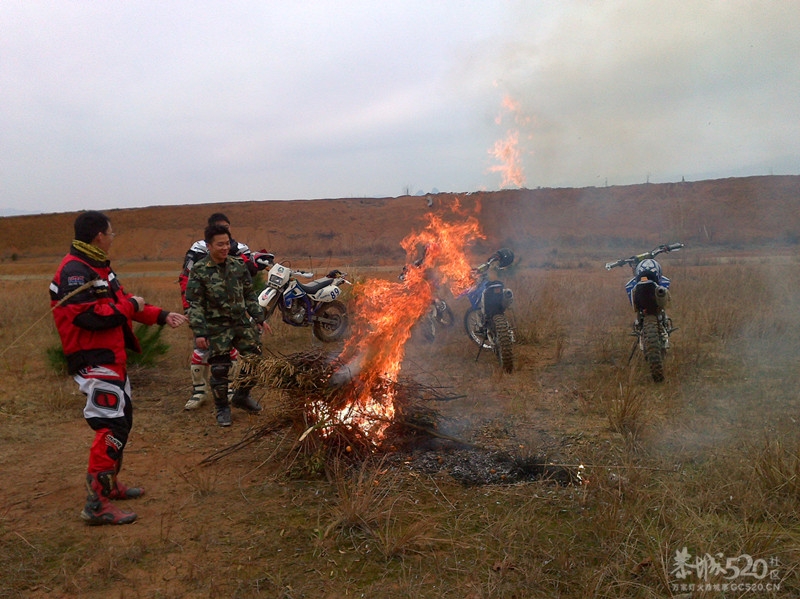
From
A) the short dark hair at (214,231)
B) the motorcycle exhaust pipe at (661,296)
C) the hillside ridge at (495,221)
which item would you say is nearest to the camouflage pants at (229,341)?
the short dark hair at (214,231)

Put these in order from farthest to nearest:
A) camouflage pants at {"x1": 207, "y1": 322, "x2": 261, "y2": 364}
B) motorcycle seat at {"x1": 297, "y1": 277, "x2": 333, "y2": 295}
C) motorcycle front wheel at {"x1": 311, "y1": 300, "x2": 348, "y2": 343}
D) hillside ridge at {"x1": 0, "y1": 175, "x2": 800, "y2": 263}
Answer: hillside ridge at {"x1": 0, "y1": 175, "x2": 800, "y2": 263}
motorcycle front wheel at {"x1": 311, "y1": 300, "x2": 348, "y2": 343}
motorcycle seat at {"x1": 297, "y1": 277, "x2": 333, "y2": 295}
camouflage pants at {"x1": 207, "y1": 322, "x2": 261, "y2": 364}

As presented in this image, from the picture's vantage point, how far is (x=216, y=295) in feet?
17.3

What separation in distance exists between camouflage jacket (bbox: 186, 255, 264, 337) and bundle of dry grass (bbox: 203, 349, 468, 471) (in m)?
0.82

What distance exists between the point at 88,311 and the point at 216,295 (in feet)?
6.15

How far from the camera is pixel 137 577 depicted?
2965 mm

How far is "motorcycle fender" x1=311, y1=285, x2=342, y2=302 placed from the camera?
8867mm

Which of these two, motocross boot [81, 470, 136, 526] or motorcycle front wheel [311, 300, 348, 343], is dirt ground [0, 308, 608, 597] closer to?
motocross boot [81, 470, 136, 526]

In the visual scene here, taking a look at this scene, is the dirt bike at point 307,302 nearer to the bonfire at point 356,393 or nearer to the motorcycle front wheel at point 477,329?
the motorcycle front wheel at point 477,329

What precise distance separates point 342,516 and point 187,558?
2.79 feet

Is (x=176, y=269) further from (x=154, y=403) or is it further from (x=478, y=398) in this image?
(x=478, y=398)

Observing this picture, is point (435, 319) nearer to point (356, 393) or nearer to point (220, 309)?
point (220, 309)

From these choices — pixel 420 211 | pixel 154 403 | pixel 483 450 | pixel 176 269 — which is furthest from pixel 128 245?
pixel 483 450

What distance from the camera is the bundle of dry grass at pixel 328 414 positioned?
4.18 meters

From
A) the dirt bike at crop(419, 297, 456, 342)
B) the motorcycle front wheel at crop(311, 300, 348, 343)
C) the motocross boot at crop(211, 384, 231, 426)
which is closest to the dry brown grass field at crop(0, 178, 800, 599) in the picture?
the motocross boot at crop(211, 384, 231, 426)
